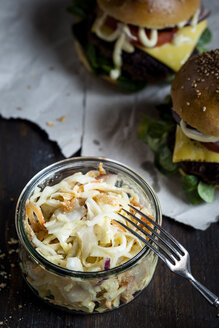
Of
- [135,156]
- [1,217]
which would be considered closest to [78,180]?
[1,217]

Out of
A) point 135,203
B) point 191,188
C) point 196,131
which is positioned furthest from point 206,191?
point 135,203

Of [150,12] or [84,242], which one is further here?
[150,12]

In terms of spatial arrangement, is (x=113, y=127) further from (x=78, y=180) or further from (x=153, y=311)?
(x=153, y=311)

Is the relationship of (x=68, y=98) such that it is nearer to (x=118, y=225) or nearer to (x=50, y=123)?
(x=50, y=123)

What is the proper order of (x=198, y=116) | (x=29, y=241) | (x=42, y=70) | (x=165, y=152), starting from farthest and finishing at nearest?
(x=42, y=70), (x=165, y=152), (x=198, y=116), (x=29, y=241)

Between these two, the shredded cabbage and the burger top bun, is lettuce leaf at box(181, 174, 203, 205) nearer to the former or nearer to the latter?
the burger top bun

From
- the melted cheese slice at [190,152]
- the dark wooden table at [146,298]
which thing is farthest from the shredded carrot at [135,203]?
the melted cheese slice at [190,152]
